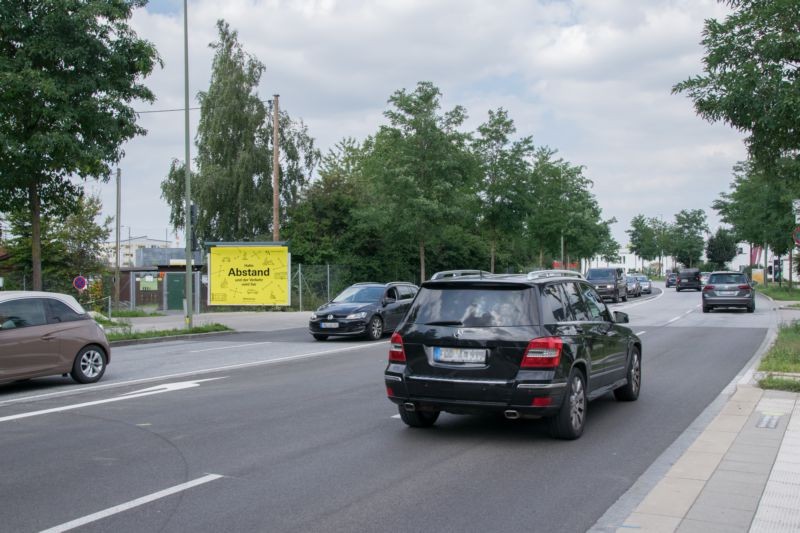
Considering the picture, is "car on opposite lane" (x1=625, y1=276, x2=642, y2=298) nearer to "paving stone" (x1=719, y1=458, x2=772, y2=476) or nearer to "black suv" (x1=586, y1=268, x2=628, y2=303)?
"black suv" (x1=586, y1=268, x2=628, y2=303)

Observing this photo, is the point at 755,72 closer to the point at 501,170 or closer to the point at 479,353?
the point at 479,353

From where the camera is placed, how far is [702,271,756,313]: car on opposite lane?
2988cm

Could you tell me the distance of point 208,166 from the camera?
1768 inches

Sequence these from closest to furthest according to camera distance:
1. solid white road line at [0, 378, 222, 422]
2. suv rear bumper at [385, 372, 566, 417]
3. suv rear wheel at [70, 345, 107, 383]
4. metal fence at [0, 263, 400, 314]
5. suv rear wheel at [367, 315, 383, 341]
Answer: suv rear bumper at [385, 372, 566, 417] → solid white road line at [0, 378, 222, 422] → suv rear wheel at [70, 345, 107, 383] → suv rear wheel at [367, 315, 383, 341] → metal fence at [0, 263, 400, 314]

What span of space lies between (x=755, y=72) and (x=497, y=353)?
9.89m

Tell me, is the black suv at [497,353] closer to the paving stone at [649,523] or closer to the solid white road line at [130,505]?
the paving stone at [649,523]

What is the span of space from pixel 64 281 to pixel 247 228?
1127 centimetres

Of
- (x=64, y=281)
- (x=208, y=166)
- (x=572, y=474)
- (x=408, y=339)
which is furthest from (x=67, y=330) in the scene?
(x=208, y=166)

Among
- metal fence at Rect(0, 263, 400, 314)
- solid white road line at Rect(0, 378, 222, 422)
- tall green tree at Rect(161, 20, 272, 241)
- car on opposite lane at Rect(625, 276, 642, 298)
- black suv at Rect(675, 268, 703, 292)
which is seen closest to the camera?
solid white road line at Rect(0, 378, 222, 422)

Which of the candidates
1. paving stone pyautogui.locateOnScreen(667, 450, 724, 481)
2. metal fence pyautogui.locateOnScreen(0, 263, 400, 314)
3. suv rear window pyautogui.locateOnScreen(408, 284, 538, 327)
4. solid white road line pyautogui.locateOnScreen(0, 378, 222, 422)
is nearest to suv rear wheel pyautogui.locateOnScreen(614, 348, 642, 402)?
paving stone pyautogui.locateOnScreen(667, 450, 724, 481)

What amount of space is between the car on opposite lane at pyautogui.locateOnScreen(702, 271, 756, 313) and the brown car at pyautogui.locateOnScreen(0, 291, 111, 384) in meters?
24.9

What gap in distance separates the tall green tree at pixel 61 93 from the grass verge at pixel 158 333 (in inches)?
94.8

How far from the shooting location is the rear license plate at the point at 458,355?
720 cm

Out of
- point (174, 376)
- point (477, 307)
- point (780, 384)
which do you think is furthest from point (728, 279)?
Result: point (477, 307)
